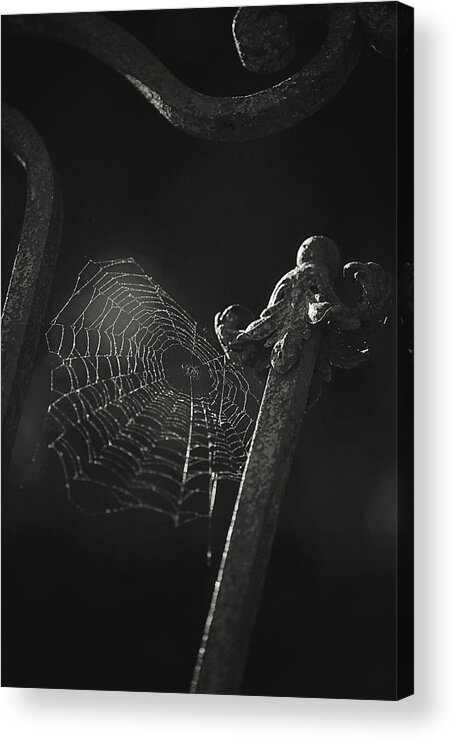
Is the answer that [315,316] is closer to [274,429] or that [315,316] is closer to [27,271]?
[274,429]

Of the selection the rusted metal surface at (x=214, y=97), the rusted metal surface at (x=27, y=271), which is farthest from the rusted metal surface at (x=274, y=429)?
the rusted metal surface at (x=27, y=271)

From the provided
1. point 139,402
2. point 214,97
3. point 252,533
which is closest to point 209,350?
point 139,402

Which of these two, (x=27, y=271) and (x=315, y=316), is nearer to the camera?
(x=315, y=316)

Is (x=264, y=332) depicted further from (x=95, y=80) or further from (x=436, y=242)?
(x=95, y=80)

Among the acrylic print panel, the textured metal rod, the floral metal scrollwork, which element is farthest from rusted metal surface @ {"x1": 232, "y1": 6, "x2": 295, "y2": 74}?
the textured metal rod

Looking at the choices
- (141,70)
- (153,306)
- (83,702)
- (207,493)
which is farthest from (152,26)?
(83,702)

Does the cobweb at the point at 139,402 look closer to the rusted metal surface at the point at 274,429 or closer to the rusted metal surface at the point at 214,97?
the rusted metal surface at the point at 274,429
